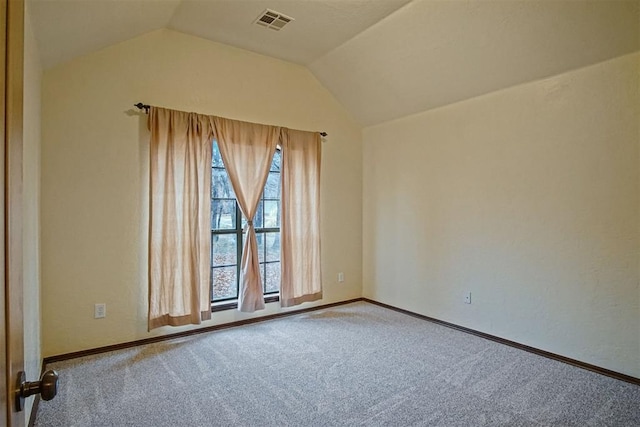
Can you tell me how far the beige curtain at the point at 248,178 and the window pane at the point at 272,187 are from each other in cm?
27

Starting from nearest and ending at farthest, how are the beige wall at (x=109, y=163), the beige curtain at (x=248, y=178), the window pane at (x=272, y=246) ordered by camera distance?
the beige wall at (x=109, y=163), the beige curtain at (x=248, y=178), the window pane at (x=272, y=246)

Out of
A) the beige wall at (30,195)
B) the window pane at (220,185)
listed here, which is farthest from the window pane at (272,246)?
the beige wall at (30,195)

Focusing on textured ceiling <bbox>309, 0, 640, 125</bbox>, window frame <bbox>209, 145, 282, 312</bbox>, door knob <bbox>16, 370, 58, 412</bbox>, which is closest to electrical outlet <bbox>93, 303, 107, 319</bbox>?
window frame <bbox>209, 145, 282, 312</bbox>

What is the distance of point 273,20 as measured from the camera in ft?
10.3

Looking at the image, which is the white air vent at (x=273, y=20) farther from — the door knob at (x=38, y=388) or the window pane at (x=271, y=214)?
the door knob at (x=38, y=388)

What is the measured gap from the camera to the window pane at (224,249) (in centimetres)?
369

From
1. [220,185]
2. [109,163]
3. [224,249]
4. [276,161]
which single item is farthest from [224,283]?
[109,163]

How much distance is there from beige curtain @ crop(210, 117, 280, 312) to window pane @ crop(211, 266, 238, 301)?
192 millimetres

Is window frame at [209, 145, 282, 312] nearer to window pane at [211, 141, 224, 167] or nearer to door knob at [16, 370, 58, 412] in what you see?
window pane at [211, 141, 224, 167]

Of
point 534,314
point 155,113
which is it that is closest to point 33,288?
point 155,113

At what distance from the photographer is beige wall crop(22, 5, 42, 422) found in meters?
1.93

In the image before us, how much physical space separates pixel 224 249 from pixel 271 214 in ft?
2.18

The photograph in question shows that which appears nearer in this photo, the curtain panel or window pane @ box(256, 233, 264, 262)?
the curtain panel

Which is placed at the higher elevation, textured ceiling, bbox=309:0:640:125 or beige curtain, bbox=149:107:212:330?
textured ceiling, bbox=309:0:640:125
